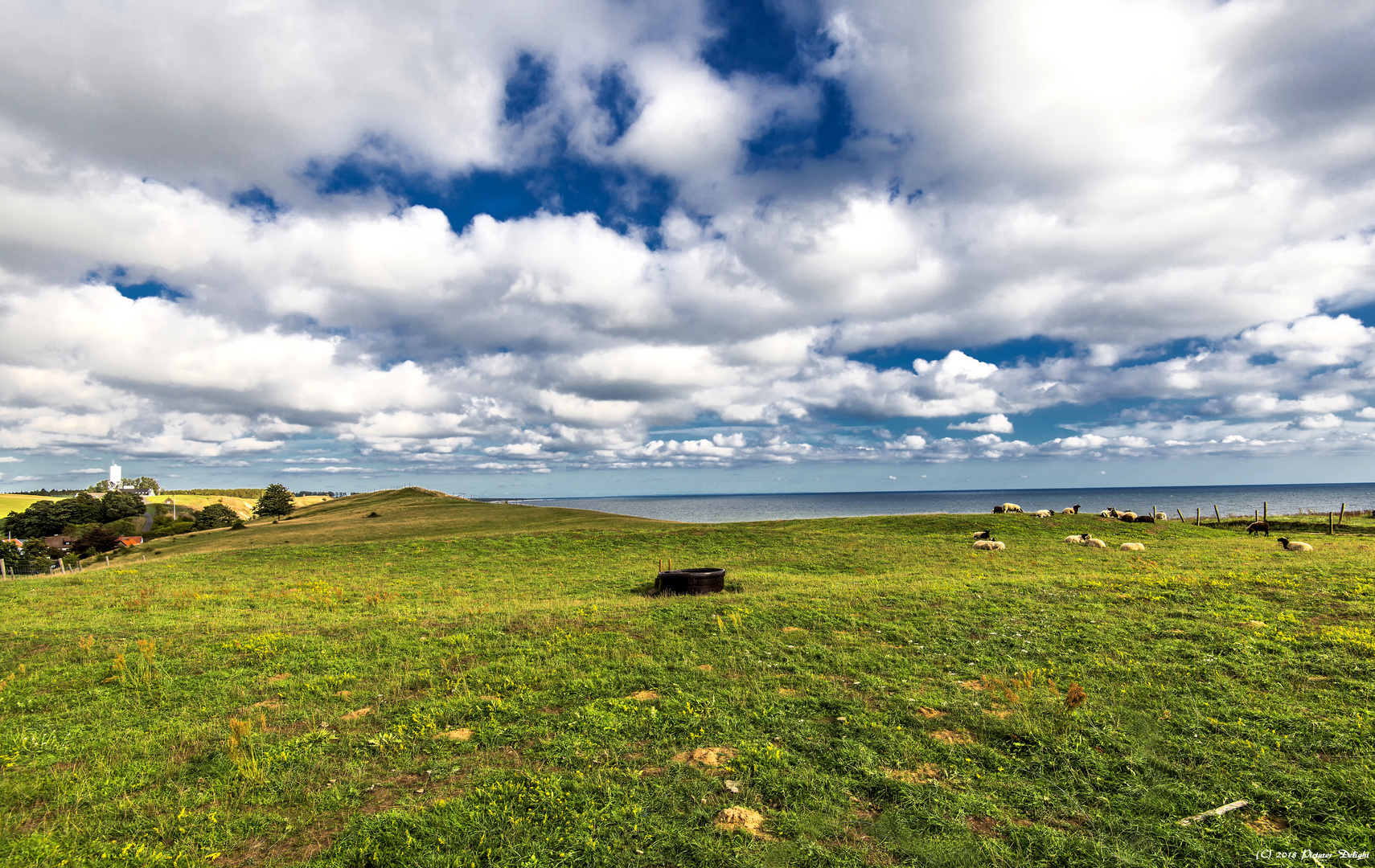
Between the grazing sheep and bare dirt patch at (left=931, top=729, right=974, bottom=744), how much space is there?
35.0m

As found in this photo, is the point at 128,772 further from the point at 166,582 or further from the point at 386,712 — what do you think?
the point at 166,582

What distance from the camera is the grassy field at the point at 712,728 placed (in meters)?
6.68

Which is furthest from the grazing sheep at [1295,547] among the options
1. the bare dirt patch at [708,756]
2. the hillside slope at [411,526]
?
the hillside slope at [411,526]

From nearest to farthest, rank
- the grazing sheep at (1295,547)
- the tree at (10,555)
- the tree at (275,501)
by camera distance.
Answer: the grazing sheep at (1295,547), the tree at (10,555), the tree at (275,501)

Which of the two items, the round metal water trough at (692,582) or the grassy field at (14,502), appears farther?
the grassy field at (14,502)

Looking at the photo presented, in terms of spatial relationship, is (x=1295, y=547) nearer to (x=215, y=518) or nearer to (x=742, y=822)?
(x=742, y=822)

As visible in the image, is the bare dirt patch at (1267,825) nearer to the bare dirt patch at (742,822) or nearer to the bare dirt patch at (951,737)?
the bare dirt patch at (951,737)

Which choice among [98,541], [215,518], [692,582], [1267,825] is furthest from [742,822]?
[215,518]

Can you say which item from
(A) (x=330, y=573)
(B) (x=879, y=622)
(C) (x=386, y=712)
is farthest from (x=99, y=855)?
(A) (x=330, y=573)

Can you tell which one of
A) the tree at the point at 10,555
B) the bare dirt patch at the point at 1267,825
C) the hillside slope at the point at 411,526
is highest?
the bare dirt patch at the point at 1267,825

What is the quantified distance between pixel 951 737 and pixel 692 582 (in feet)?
41.9

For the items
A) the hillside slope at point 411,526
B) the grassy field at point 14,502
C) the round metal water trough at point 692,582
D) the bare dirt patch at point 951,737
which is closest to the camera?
the bare dirt patch at point 951,737

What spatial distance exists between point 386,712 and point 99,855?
4.19 metres

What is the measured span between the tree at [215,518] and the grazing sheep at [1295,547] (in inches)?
4337
